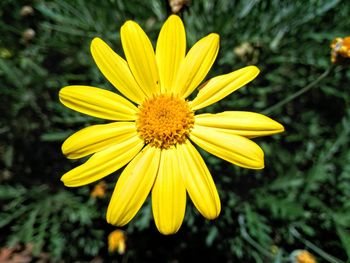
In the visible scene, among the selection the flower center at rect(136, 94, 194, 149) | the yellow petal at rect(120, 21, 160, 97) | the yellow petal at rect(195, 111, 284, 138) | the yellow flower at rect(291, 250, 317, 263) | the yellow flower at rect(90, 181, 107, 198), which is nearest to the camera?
the yellow petal at rect(195, 111, 284, 138)

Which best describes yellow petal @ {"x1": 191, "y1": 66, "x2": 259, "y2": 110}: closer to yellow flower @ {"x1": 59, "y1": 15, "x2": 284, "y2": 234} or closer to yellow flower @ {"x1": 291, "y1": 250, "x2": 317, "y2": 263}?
yellow flower @ {"x1": 59, "y1": 15, "x2": 284, "y2": 234}

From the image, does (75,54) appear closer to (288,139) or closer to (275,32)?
(275,32)

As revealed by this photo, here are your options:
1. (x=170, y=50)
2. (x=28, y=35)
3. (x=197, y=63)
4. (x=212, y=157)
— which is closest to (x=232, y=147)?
(x=197, y=63)

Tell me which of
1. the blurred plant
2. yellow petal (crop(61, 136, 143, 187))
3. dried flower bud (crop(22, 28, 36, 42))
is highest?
dried flower bud (crop(22, 28, 36, 42))

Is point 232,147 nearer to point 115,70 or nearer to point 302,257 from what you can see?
point 115,70

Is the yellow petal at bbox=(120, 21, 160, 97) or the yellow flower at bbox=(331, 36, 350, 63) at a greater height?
the yellow petal at bbox=(120, 21, 160, 97)

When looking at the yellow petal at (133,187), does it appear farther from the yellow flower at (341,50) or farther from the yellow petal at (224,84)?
the yellow flower at (341,50)

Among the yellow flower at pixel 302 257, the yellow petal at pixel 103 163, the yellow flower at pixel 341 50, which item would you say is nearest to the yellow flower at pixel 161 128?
the yellow petal at pixel 103 163

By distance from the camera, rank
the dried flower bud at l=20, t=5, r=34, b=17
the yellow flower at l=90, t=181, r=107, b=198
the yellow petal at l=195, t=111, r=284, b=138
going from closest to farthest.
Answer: the yellow petal at l=195, t=111, r=284, b=138
the dried flower bud at l=20, t=5, r=34, b=17
the yellow flower at l=90, t=181, r=107, b=198

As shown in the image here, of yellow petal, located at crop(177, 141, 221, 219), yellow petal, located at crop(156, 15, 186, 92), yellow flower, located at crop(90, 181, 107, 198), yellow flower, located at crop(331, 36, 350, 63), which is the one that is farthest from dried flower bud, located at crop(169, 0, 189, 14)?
yellow flower, located at crop(90, 181, 107, 198)

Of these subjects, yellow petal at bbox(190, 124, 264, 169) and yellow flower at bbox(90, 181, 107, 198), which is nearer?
yellow petal at bbox(190, 124, 264, 169)
